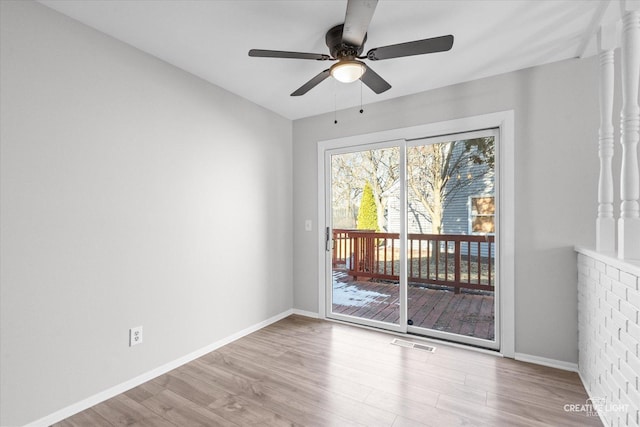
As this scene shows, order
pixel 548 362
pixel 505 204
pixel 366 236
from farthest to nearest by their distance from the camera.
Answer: pixel 366 236 < pixel 505 204 < pixel 548 362

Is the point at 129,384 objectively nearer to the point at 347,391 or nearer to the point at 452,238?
the point at 347,391

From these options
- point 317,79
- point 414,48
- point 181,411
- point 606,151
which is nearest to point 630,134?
point 606,151

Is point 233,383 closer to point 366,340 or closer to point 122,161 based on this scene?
point 366,340

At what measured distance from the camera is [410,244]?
3.27 meters

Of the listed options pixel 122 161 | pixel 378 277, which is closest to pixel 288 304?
pixel 378 277

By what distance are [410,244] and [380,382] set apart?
149 centimetres

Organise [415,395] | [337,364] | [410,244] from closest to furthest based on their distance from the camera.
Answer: [415,395]
[337,364]
[410,244]

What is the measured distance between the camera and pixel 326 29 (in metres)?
2.04

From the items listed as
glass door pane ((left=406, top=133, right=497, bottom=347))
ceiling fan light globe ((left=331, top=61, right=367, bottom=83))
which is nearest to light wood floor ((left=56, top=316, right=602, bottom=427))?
glass door pane ((left=406, top=133, right=497, bottom=347))

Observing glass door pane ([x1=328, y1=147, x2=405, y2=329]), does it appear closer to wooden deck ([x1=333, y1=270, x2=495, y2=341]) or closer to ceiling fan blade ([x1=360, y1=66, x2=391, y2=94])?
wooden deck ([x1=333, y1=270, x2=495, y2=341])

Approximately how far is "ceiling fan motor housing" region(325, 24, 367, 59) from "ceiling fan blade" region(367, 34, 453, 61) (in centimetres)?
11

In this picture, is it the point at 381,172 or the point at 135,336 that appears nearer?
the point at 135,336

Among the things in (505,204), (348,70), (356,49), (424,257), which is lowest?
(424,257)

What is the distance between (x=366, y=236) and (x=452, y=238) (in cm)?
95
